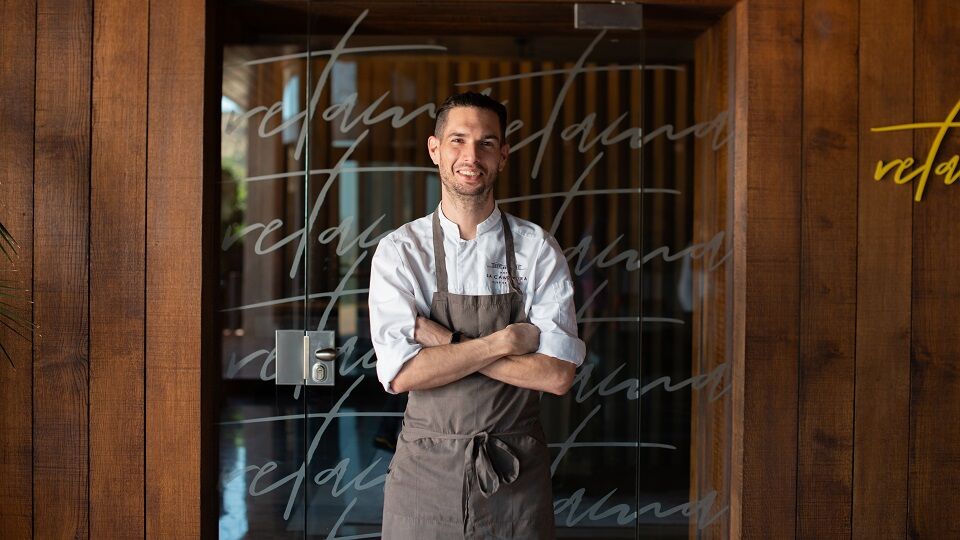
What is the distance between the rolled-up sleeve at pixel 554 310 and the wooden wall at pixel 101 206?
1.24 metres

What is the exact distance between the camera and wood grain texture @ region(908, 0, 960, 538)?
296cm

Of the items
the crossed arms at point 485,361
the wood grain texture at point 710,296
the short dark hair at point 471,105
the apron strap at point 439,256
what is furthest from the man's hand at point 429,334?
the wood grain texture at point 710,296

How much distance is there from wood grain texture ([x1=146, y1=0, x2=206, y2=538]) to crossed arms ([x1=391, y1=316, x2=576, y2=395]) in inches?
40.5

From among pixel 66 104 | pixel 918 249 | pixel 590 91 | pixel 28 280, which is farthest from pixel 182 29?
pixel 918 249

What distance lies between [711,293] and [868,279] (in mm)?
522

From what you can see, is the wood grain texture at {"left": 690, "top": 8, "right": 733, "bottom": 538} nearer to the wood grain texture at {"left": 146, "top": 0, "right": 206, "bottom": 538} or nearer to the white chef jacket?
the white chef jacket

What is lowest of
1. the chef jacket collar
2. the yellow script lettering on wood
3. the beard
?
the chef jacket collar

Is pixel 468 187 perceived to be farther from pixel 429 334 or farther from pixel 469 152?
pixel 429 334

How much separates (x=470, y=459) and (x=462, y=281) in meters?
0.46

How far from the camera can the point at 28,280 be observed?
2910 mm

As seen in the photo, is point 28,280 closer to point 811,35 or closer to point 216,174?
point 216,174

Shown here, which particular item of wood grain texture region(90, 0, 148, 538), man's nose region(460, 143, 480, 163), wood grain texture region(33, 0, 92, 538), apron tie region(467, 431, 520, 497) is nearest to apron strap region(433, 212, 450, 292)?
man's nose region(460, 143, 480, 163)

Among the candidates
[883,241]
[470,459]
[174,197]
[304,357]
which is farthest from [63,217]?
[883,241]

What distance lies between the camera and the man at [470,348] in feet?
7.12
